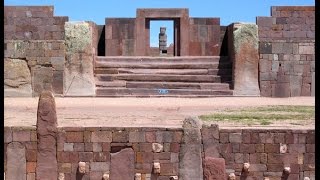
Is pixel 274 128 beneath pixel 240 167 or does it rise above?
above

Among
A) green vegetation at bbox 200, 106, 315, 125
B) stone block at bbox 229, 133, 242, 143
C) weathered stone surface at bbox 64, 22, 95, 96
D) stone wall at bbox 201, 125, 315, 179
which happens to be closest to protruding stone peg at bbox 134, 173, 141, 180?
stone wall at bbox 201, 125, 315, 179

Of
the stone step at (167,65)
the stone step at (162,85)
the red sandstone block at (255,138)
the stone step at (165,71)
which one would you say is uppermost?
the stone step at (167,65)

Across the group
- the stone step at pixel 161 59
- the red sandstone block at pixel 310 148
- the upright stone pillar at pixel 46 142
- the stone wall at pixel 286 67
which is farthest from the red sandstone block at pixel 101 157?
the stone step at pixel 161 59

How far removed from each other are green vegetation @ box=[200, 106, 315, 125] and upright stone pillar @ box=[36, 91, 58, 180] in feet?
8.45

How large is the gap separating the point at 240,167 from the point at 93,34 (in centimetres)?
925

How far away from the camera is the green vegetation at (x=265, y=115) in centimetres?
891

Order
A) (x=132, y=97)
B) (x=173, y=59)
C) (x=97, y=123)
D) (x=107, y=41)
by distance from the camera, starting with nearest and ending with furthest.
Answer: (x=97, y=123) < (x=132, y=97) < (x=173, y=59) < (x=107, y=41)

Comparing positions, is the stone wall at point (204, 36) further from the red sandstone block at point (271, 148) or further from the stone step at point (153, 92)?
the red sandstone block at point (271, 148)

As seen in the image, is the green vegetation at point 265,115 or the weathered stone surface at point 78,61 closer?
the green vegetation at point 265,115

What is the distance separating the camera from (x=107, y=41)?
17.3 m

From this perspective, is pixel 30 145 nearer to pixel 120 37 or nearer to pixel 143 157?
pixel 143 157

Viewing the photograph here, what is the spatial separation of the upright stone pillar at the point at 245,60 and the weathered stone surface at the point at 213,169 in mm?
7014

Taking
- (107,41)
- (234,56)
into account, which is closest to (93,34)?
(107,41)

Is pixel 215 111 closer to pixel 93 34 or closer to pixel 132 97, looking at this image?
pixel 132 97
